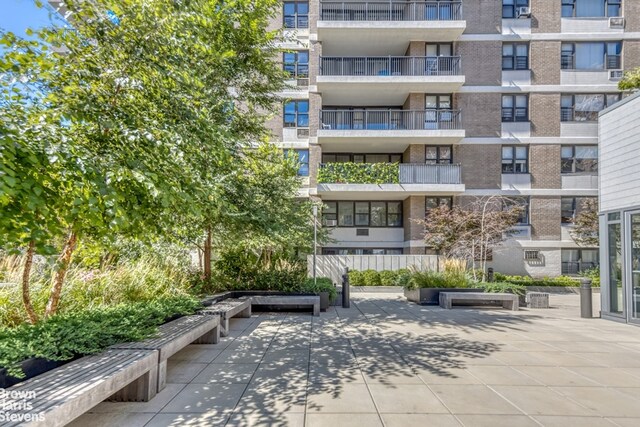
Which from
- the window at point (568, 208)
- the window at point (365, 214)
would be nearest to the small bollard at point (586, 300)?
the window at point (568, 208)

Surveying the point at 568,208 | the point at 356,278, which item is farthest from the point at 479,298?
the point at 568,208

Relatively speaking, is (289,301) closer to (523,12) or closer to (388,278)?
(388,278)

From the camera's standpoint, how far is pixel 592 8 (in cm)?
1967

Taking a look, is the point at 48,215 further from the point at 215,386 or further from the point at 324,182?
the point at 324,182

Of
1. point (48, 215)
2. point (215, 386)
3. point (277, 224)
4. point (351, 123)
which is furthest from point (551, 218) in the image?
point (48, 215)

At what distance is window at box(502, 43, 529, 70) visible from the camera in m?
19.8

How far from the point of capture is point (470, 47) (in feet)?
65.0

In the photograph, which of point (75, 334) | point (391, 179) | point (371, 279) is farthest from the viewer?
point (391, 179)

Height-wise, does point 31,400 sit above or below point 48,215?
below

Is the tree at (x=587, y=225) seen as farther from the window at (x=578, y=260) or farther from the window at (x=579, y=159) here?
the window at (x=579, y=159)

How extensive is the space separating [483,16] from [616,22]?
6957 mm

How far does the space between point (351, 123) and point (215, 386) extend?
1707 cm

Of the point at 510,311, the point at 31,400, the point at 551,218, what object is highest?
the point at 551,218

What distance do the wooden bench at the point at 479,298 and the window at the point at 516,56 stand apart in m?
14.0
